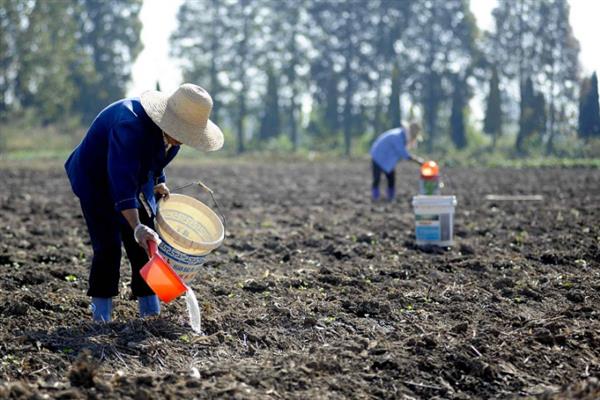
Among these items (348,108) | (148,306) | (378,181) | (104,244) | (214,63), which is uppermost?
(214,63)

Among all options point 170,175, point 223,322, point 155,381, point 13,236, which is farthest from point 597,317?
point 170,175

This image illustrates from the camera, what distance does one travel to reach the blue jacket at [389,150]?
40.7ft

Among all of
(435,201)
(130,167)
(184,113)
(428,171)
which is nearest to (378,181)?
(428,171)

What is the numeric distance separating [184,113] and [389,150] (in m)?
8.17

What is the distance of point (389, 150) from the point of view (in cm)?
1254

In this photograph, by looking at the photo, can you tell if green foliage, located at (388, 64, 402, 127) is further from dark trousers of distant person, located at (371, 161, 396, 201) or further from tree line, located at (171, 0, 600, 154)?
dark trousers of distant person, located at (371, 161, 396, 201)

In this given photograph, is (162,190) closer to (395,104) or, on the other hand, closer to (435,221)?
(435,221)

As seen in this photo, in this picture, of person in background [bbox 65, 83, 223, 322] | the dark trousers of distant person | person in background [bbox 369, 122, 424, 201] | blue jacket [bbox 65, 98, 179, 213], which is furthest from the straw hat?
the dark trousers of distant person

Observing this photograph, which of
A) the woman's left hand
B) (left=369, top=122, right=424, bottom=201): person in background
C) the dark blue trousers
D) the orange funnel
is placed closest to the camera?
the dark blue trousers

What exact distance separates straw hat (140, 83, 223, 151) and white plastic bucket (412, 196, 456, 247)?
375 cm

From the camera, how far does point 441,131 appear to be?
45.4m

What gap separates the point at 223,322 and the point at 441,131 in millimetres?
41552

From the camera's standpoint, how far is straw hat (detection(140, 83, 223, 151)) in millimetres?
4605

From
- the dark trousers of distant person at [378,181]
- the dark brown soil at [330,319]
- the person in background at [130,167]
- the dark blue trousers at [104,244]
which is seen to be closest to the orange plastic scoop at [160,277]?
the person in background at [130,167]
